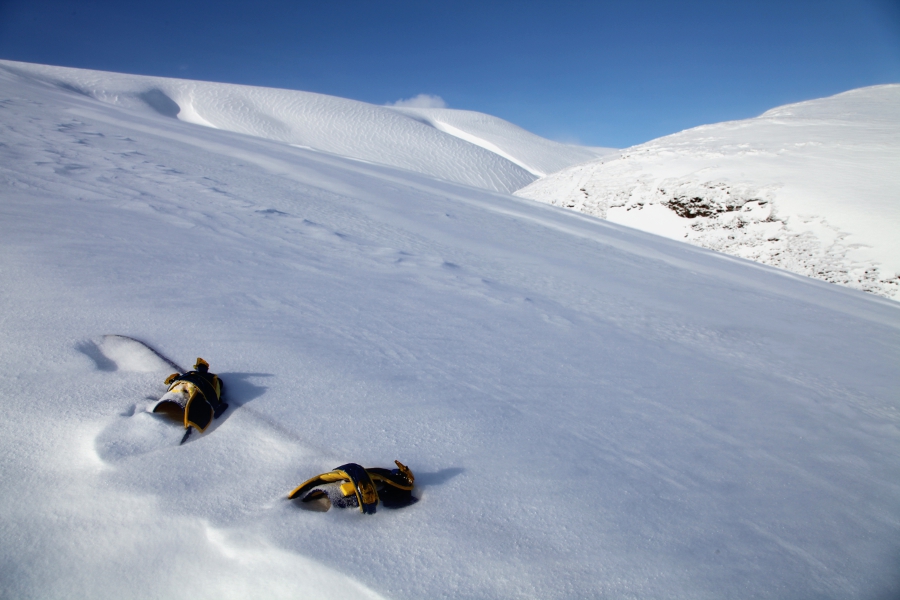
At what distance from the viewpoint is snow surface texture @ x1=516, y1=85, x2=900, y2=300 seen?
597 cm

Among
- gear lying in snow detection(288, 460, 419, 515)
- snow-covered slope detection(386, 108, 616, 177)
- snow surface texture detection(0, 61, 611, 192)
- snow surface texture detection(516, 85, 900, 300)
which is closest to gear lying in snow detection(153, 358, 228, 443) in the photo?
gear lying in snow detection(288, 460, 419, 515)

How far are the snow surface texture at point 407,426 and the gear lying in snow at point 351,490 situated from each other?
27 mm

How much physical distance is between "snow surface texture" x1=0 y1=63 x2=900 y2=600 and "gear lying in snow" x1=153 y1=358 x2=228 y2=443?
4 centimetres

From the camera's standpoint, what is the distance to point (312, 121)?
1850 centimetres

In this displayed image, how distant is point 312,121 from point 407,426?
1963cm

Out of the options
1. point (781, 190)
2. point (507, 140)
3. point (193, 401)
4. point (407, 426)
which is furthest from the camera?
point (507, 140)

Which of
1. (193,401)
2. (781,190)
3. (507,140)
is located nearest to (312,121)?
(507,140)

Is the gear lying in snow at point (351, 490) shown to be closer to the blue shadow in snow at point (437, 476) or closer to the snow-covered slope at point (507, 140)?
the blue shadow in snow at point (437, 476)

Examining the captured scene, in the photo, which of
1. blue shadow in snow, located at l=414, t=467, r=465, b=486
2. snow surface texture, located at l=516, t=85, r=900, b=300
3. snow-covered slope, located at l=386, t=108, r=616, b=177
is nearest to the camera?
blue shadow in snow, located at l=414, t=467, r=465, b=486

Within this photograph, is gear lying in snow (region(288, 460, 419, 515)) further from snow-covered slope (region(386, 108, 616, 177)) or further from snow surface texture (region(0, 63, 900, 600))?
snow-covered slope (region(386, 108, 616, 177))

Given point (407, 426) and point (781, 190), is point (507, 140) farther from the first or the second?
point (407, 426)

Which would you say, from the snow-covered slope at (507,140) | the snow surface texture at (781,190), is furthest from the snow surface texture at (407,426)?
the snow-covered slope at (507,140)

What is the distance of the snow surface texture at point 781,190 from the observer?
5.97 m

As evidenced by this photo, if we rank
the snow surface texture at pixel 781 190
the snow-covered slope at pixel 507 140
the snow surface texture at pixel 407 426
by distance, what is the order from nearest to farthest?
1. the snow surface texture at pixel 407 426
2. the snow surface texture at pixel 781 190
3. the snow-covered slope at pixel 507 140
